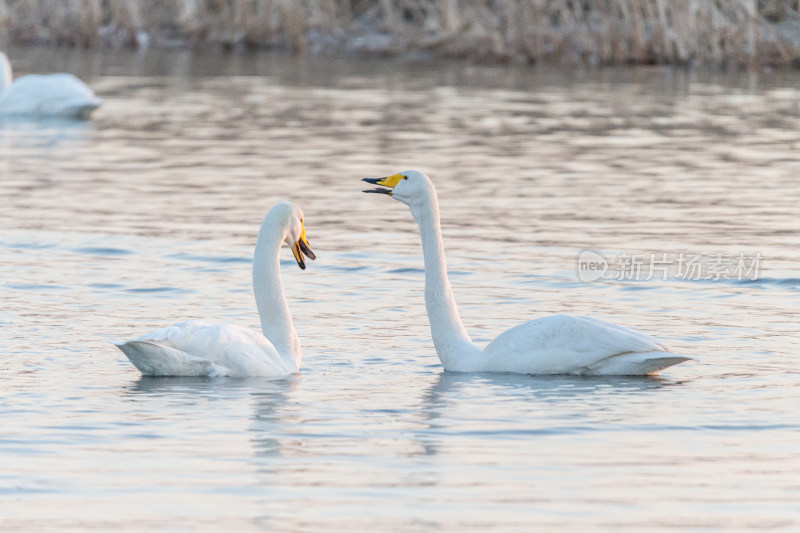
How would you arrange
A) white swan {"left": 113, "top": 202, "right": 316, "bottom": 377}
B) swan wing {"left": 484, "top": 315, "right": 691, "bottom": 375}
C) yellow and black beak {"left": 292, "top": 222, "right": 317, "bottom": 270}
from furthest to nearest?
yellow and black beak {"left": 292, "top": 222, "right": 317, "bottom": 270} → swan wing {"left": 484, "top": 315, "right": 691, "bottom": 375} → white swan {"left": 113, "top": 202, "right": 316, "bottom": 377}

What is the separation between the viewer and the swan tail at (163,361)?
29.7ft

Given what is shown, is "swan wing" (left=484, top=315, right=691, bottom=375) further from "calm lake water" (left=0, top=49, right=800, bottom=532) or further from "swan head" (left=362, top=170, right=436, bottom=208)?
"swan head" (left=362, top=170, right=436, bottom=208)

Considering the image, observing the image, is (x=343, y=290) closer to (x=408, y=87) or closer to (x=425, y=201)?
(x=425, y=201)

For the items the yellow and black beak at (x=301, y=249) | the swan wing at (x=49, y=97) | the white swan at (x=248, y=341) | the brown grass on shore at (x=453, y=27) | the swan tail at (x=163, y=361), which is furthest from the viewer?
the brown grass on shore at (x=453, y=27)

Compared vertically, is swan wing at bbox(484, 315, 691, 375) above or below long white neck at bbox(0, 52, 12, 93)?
below

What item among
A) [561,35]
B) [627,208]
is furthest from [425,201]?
[561,35]

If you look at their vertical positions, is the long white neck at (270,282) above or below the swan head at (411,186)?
below

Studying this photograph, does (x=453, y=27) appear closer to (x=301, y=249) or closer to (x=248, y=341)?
(x=301, y=249)

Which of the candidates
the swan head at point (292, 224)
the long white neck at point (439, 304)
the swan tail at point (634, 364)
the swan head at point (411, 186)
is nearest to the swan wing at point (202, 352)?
the swan head at point (292, 224)

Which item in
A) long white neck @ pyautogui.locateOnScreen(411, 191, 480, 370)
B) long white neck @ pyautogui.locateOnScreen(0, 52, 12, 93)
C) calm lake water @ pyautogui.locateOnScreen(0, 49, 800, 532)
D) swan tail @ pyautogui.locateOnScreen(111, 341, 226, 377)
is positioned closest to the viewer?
calm lake water @ pyautogui.locateOnScreen(0, 49, 800, 532)

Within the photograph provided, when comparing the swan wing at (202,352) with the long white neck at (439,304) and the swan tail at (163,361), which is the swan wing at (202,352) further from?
the long white neck at (439,304)

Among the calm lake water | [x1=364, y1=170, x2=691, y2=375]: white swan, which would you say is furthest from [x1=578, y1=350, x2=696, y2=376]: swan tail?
the calm lake water

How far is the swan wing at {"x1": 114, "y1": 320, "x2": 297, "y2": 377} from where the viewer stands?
9.12 meters

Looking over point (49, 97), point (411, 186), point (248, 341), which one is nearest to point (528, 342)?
point (411, 186)
